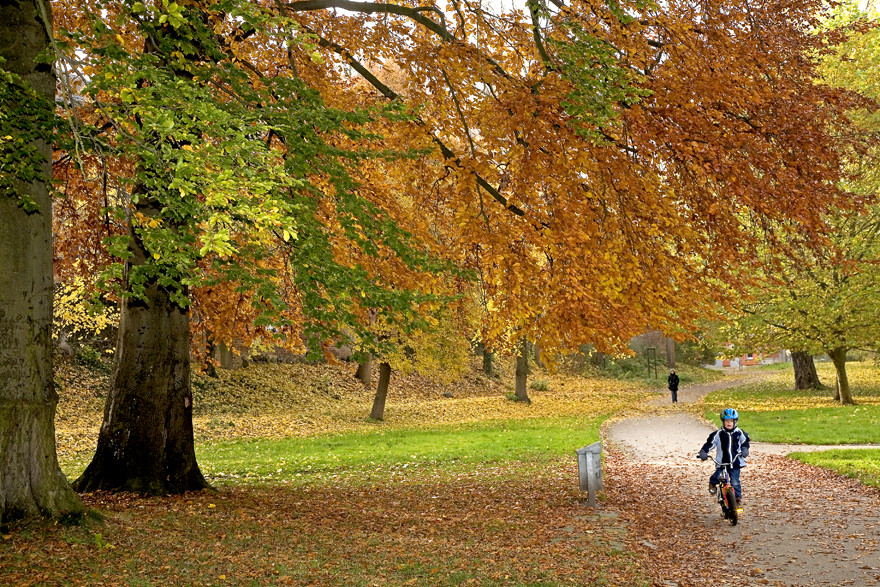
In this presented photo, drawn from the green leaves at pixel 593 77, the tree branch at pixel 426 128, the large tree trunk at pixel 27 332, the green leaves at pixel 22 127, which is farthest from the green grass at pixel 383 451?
the green leaves at pixel 593 77

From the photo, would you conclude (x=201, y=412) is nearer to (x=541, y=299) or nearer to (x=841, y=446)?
(x=541, y=299)

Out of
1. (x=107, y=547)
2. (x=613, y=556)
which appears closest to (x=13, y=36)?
(x=107, y=547)

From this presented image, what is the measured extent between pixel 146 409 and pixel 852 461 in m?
12.5

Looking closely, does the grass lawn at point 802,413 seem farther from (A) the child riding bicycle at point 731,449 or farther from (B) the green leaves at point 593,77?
(B) the green leaves at point 593,77

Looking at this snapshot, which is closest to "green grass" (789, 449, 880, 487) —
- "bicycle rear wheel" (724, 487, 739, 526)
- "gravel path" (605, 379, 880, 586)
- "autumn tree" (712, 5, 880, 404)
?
"gravel path" (605, 379, 880, 586)

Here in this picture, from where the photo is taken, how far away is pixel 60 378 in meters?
23.4

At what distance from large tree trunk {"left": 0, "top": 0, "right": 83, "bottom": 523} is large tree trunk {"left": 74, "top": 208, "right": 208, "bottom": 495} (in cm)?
231

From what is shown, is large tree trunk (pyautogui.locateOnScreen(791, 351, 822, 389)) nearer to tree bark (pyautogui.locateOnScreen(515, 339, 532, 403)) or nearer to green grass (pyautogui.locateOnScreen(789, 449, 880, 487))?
tree bark (pyautogui.locateOnScreen(515, 339, 532, 403))

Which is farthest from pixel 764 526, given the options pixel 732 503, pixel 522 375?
pixel 522 375

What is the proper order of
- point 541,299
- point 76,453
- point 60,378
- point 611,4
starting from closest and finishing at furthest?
point 611,4 → point 541,299 → point 76,453 → point 60,378

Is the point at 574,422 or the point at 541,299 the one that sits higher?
the point at 541,299

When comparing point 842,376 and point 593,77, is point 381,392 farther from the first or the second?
point 593,77

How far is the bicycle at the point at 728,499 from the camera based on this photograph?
30.6 ft

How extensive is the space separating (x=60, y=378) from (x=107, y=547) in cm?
1918
